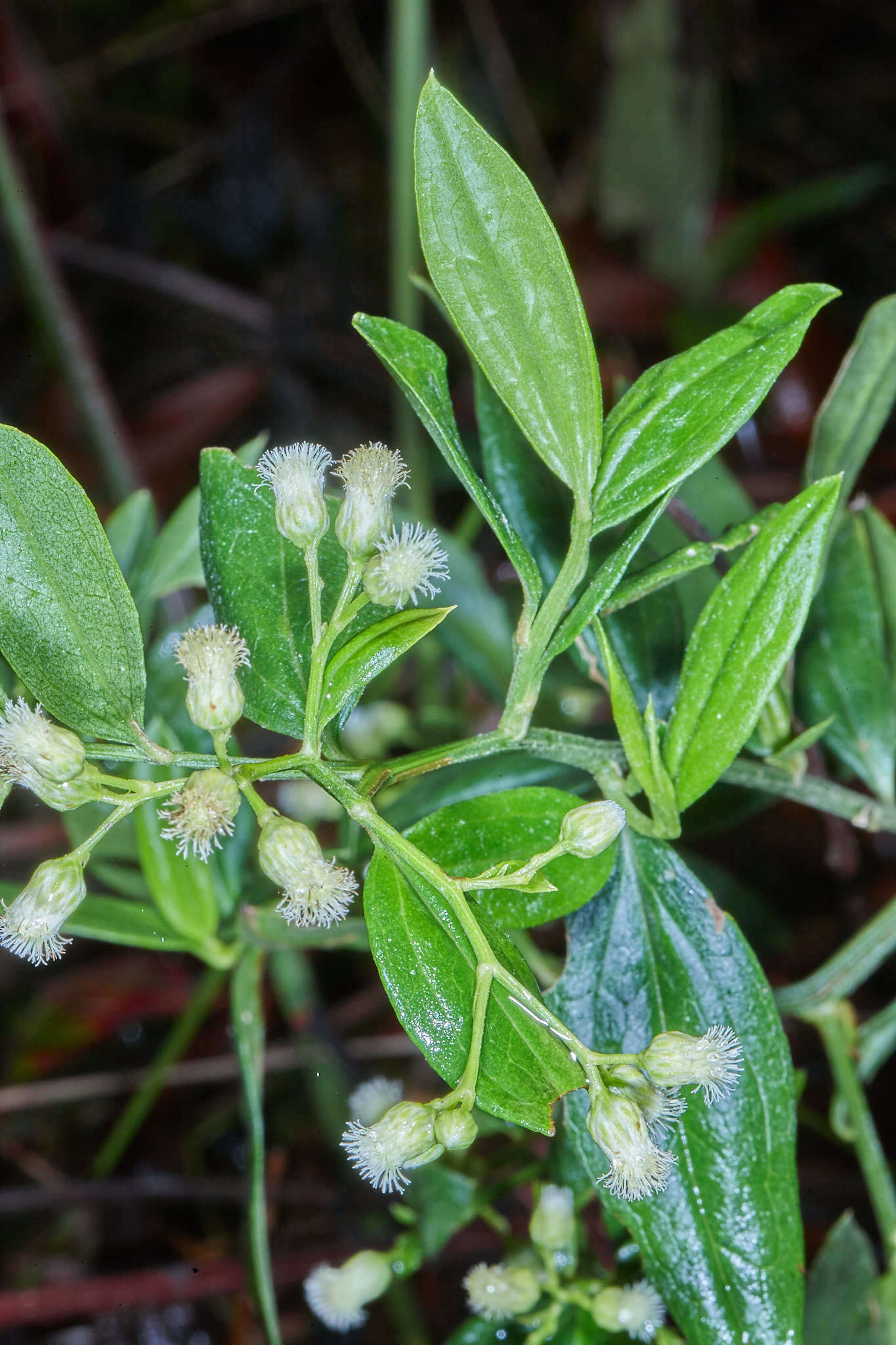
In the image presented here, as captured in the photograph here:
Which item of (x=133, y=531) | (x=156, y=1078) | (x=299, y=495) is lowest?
(x=299, y=495)

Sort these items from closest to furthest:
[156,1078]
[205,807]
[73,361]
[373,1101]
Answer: [205,807], [373,1101], [156,1078], [73,361]

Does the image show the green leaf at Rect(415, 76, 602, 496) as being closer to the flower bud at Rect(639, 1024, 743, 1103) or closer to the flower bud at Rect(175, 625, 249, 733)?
the flower bud at Rect(175, 625, 249, 733)

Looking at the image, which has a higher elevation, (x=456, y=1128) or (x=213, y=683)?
(x=213, y=683)

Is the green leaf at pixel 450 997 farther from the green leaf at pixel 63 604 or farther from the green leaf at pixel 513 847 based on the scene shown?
the green leaf at pixel 63 604

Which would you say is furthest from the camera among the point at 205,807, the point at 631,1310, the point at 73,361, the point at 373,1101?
the point at 73,361

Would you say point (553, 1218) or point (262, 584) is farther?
point (553, 1218)

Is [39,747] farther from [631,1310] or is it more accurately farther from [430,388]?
[631,1310]

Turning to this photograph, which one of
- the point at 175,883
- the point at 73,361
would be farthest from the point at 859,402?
the point at 73,361

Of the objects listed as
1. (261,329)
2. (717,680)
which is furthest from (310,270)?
(717,680)
